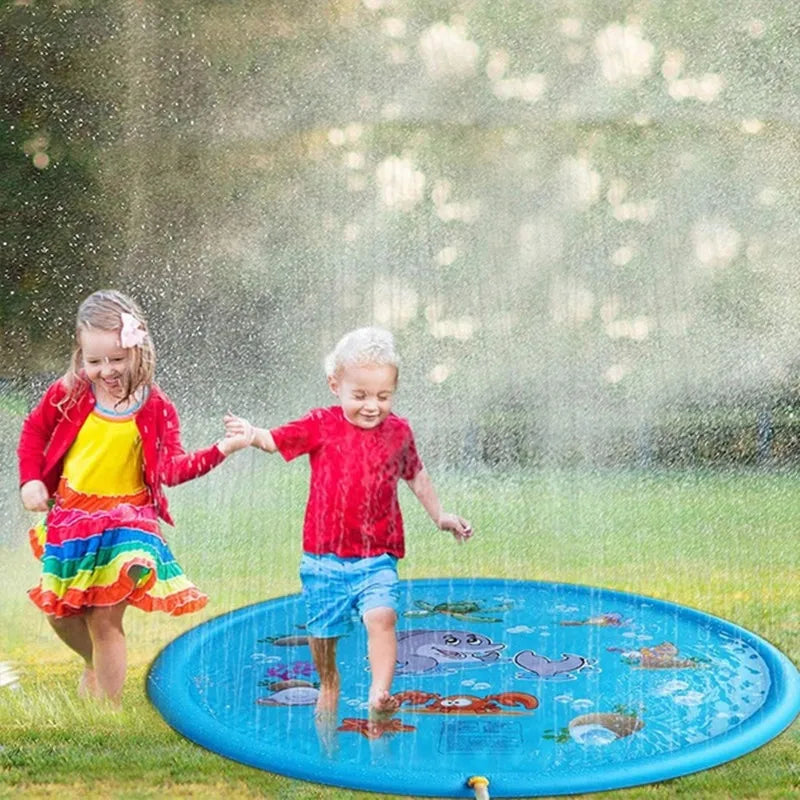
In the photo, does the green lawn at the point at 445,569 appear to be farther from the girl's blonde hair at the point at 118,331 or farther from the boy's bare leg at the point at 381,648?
the girl's blonde hair at the point at 118,331

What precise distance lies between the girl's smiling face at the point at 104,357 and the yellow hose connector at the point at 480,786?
4.75 feet

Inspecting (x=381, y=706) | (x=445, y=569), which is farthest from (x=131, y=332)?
(x=445, y=569)

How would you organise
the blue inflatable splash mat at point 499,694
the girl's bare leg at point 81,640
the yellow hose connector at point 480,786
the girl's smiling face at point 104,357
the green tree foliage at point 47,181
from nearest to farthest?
the yellow hose connector at point 480,786, the blue inflatable splash mat at point 499,694, the girl's smiling face at point 104,357, the girl's bare leg at point 81,640, the green tree foliage at point 47,181

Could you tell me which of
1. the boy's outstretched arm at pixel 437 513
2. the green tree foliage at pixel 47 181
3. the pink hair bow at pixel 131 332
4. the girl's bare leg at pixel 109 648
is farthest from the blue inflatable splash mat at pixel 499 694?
the green tree foliage at pixel 47 181

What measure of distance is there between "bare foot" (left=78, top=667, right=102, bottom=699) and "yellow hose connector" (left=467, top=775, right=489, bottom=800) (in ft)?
3.89

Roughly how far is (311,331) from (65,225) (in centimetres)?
125

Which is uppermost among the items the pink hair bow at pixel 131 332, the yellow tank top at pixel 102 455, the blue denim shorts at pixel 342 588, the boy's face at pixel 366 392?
the pink hair bow at pixel 131 332

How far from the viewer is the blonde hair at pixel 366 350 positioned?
314 centimetres

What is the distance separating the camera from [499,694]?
3424 mm

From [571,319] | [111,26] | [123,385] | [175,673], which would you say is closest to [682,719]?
[175,673]

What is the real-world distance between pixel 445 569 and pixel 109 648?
1869 mm

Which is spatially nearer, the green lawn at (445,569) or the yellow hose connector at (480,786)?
the yellow hose connector at (480,786)

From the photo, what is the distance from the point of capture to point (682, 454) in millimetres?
5992

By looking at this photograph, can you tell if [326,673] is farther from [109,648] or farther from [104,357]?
[104,357]
